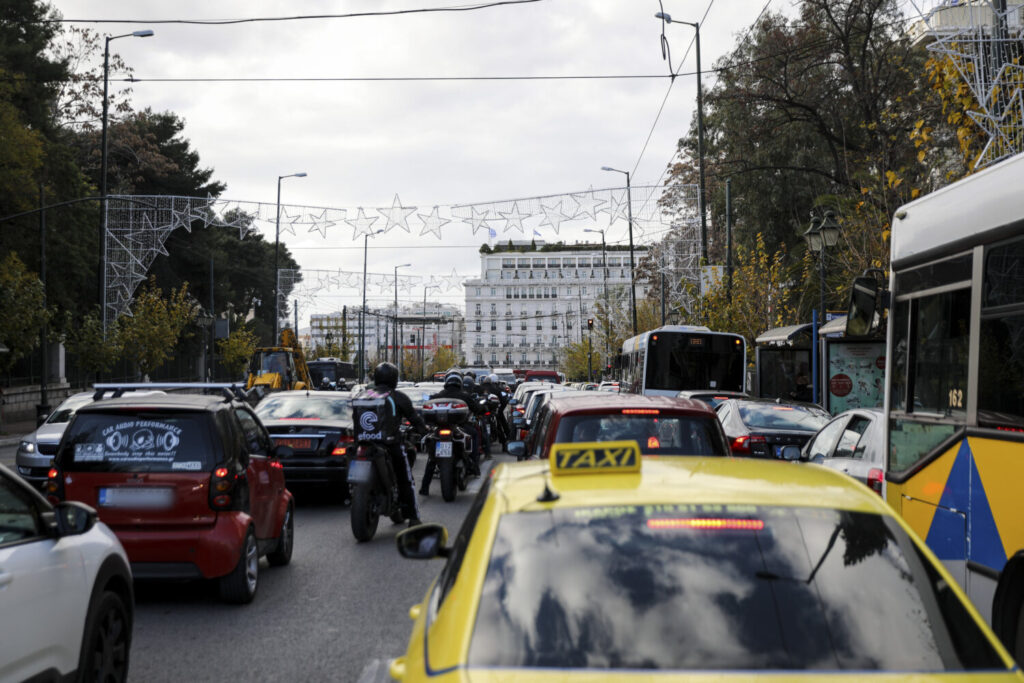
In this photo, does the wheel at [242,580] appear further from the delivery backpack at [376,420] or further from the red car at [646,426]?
the delivery backpack at [376,420]

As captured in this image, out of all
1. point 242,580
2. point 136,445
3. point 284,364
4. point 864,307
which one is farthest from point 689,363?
point 284,364

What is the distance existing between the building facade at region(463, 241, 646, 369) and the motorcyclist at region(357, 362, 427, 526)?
10694 centimetres

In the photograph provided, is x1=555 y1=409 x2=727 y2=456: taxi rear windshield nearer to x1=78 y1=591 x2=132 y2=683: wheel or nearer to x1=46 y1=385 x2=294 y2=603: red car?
x1=46 y1=385 x2=294 y2=603: red car

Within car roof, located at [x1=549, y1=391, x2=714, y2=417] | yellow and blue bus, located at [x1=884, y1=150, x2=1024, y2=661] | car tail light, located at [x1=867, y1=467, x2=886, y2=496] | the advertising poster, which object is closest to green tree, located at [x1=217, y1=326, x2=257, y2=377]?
the advertising poster

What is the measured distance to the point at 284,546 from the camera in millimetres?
10094

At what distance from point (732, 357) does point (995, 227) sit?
77.3 ft

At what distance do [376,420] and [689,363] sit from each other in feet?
60.8

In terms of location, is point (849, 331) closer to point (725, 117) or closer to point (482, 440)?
point (482, 440)

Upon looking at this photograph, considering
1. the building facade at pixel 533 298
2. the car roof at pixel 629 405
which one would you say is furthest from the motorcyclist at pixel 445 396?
the building facade at pixel 533 298

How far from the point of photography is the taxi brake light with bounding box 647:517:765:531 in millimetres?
3195

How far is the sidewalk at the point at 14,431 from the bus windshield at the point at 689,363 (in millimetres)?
16028

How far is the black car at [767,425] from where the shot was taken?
1486 cm

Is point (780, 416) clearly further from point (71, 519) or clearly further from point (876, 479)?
point (71, 519)

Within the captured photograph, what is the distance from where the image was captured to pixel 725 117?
4253cm
